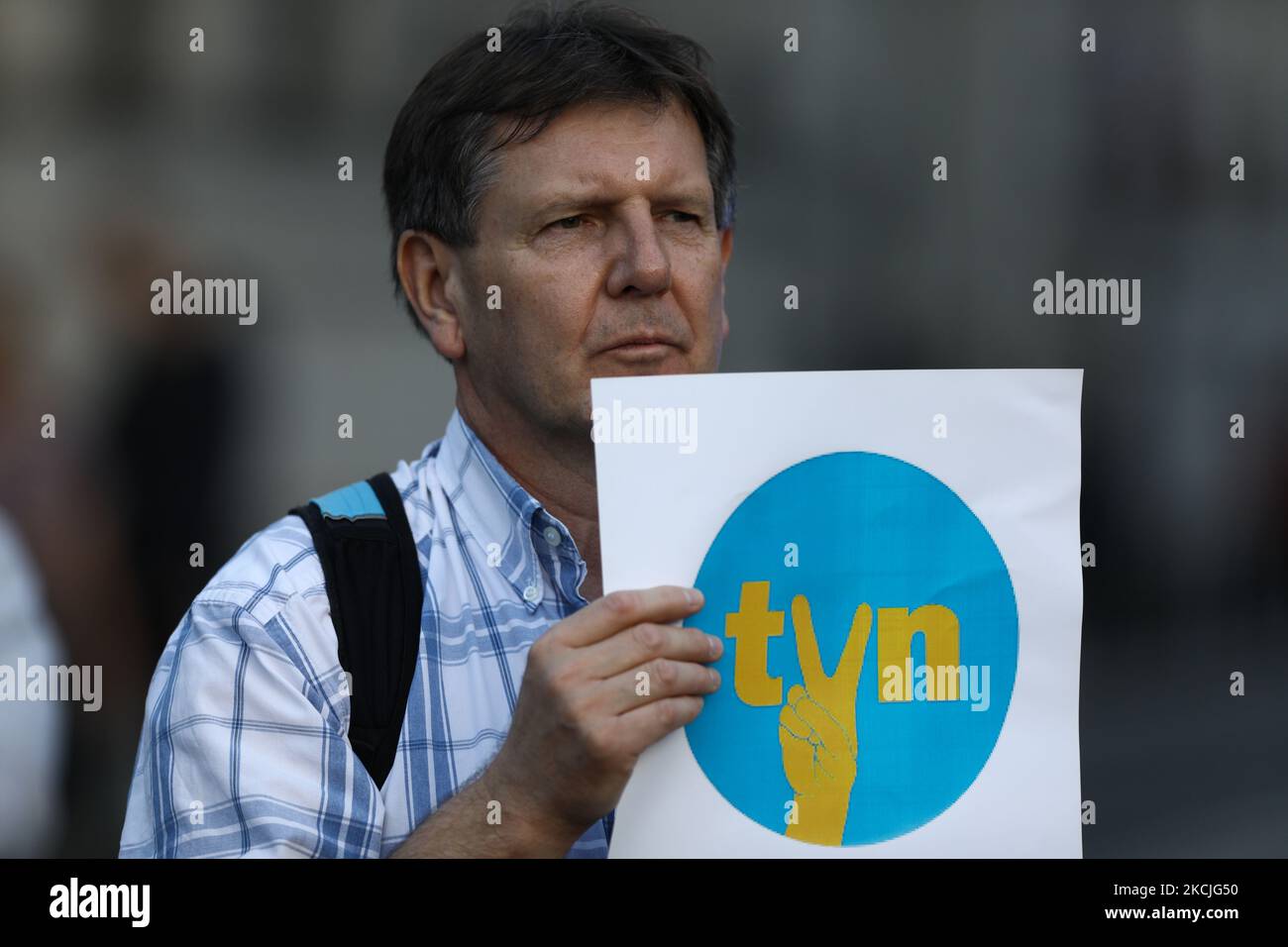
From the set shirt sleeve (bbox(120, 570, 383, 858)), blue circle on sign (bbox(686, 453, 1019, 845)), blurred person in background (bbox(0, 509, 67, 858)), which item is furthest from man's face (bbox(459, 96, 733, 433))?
blurred person in background (bbox(0, 509, 67, 858))

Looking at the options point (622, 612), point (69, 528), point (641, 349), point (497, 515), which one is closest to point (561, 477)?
point (497, 515)

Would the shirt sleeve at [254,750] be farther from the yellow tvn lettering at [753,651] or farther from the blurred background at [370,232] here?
the blurred background at [370,232]

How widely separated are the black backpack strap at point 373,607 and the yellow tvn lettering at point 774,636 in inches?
16.7

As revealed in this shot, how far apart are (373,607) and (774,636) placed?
507 mm

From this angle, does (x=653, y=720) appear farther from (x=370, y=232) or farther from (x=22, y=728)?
(x=370, y=232)

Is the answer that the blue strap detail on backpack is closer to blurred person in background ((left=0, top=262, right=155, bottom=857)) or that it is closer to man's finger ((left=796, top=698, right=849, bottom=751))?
man's finger ((left=796, top=698, right=849, bottom=751))

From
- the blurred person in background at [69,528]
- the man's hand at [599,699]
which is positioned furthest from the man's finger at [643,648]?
the blurred person in background at [69,528]

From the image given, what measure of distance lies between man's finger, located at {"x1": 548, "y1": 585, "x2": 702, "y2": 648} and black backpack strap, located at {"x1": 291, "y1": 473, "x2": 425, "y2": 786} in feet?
0.94

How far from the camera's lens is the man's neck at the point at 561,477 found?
1.93m

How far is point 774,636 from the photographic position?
5.04ft

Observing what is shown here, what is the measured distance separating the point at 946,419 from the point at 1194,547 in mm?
3786

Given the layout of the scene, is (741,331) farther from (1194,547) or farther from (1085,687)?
(1085,687)

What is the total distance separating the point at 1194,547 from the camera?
4.93 m

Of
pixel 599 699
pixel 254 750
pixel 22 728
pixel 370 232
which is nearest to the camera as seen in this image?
pixel 599 699
